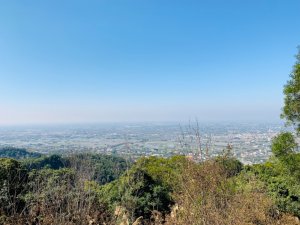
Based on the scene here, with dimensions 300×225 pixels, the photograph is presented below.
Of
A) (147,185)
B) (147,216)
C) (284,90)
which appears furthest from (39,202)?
(284,90)

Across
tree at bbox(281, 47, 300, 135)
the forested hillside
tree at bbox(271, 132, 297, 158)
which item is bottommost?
the forested hillside

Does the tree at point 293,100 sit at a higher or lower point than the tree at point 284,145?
higher

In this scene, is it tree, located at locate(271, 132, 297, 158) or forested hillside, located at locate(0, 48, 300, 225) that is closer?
forested hillside, located at locate(0, 48, 300, 225)

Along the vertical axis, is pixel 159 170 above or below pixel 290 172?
below

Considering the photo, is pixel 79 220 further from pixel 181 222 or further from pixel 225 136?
pixel 225 136

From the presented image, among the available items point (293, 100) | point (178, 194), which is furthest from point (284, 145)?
point (178, 194)

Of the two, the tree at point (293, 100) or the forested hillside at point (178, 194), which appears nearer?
the forested hillside at point (178, 194)

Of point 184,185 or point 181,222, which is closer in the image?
point 181,222

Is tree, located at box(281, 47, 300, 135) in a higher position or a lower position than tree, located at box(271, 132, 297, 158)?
higher
